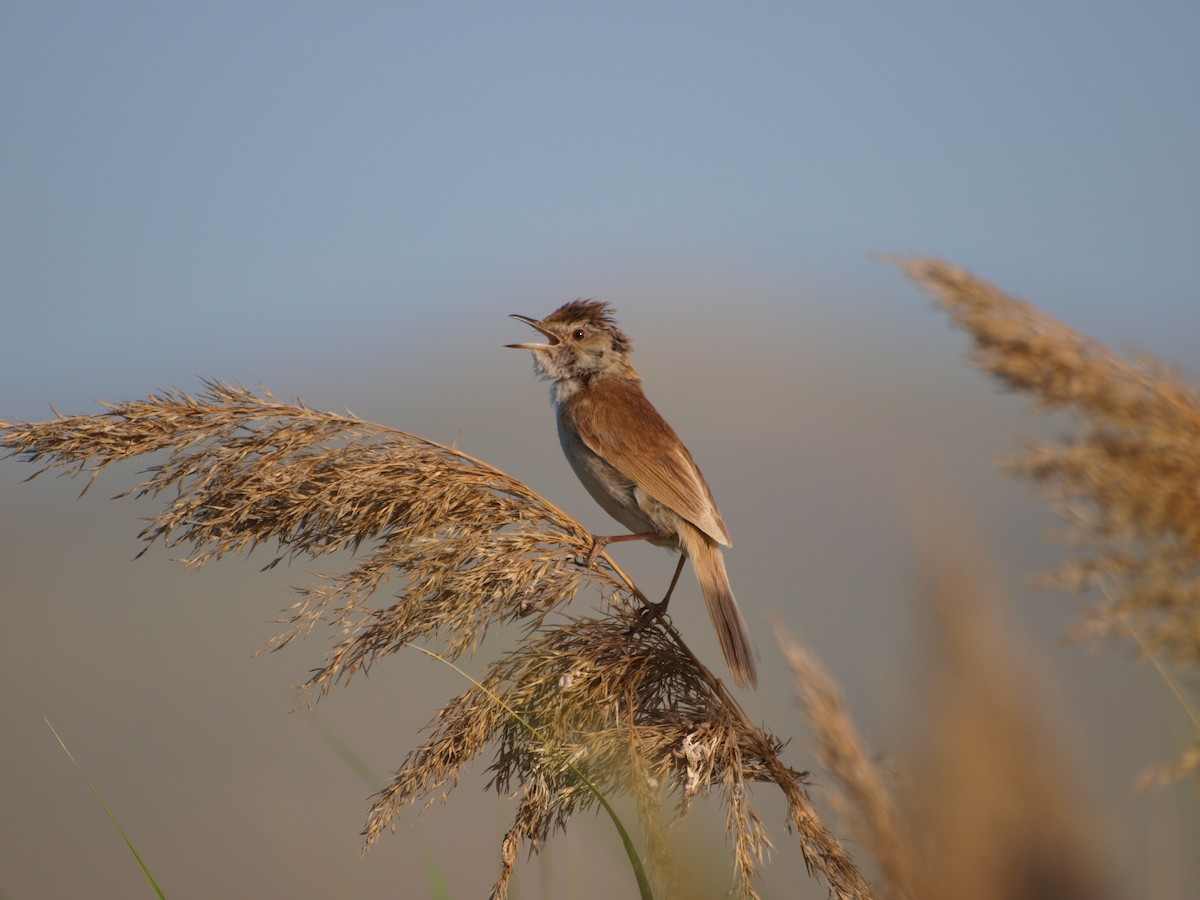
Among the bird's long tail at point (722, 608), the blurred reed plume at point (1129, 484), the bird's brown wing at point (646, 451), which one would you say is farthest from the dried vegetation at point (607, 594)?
the bird's brown wing at point (646, 451)

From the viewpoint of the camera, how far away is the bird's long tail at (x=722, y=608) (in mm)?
3490

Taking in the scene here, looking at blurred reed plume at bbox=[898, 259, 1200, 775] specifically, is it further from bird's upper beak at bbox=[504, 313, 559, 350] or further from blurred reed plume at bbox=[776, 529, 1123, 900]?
bird's upper beak at bbox=[504, 313, 559, 350]

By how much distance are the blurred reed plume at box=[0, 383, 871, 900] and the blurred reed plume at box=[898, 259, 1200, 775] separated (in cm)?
94

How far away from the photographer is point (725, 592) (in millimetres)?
3959

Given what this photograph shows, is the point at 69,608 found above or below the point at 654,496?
below

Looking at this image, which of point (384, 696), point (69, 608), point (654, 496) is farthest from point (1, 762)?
point (654, 496)

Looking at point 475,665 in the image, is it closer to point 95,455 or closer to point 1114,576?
point 95,455

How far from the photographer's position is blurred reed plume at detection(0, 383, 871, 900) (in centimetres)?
238

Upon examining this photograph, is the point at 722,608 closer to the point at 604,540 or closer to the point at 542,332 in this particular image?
the point at 604,540

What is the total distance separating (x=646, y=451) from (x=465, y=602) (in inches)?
78.7

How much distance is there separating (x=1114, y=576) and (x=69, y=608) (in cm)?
2720

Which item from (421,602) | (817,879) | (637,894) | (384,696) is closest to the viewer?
(637,894)

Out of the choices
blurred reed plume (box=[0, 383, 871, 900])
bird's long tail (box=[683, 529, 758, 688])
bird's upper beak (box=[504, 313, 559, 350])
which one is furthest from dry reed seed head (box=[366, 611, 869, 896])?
bird's upper beak (box=[504, 313, 559, 350])

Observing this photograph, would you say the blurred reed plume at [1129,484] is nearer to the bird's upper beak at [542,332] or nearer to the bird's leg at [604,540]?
the bird's leg at [604,540]
